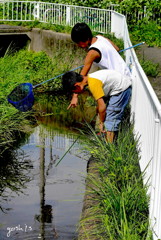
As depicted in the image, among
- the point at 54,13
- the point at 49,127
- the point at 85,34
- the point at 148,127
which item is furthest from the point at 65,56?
the point at 148,127

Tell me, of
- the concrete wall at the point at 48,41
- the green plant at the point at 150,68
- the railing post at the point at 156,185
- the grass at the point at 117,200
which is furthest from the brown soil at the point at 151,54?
the railing post at the point at 156,185

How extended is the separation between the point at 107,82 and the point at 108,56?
445mm

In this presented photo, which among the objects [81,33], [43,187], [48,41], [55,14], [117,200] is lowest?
[43,187]

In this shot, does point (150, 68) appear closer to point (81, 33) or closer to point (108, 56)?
point (108, 56)

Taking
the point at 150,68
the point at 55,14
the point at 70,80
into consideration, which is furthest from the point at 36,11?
the point at 70,80

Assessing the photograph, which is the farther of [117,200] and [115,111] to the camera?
[115,111]

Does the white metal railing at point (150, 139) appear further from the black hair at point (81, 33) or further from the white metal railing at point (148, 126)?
the black hair at point (81, 33)

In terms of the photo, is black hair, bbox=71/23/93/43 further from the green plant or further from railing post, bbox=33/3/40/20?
railing post, bbox=33/3/40/20

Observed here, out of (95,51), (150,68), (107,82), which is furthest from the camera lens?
(150,68)

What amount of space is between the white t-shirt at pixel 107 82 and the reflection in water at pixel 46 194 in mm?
939

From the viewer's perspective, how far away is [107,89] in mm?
7445

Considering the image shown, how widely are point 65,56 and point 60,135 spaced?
230 inches

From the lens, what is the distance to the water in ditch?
6504mm

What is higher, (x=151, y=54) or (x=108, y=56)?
(x=108, y=56)
